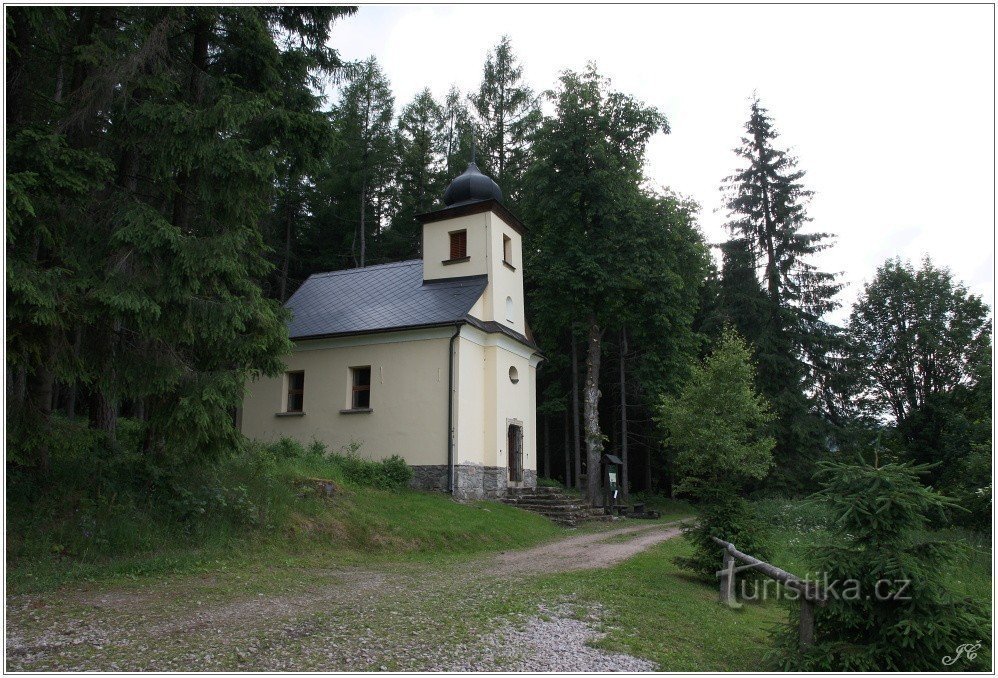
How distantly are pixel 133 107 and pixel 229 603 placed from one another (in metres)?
6.16

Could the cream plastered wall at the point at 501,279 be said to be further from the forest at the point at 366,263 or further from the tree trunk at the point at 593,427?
the tree trunk at the point at 593,427

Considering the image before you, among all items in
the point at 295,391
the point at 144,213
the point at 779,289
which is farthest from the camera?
the point at 779,289

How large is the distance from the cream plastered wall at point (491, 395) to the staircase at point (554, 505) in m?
1.03

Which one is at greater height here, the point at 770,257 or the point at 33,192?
the point at 770,257

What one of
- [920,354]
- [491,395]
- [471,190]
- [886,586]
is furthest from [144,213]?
[920,354]

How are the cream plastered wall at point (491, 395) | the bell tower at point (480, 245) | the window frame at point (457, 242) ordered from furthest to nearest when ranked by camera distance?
the window frame at point (457, 242) → the bell tower at point (480, 245) → the cream plastered wall at point (491, 395)

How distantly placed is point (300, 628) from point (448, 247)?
1649 cm

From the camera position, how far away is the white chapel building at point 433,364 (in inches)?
706

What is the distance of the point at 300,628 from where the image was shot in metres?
5.61

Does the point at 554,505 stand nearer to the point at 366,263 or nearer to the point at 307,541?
the point at 307,541

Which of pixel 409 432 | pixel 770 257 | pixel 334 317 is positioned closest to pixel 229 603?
pixel 409 432

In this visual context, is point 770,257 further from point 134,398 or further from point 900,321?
point 134,398

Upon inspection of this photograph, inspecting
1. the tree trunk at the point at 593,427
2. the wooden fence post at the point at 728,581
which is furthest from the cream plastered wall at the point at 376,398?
the wooden fence post at the point at 728,581

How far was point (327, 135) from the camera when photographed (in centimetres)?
912
